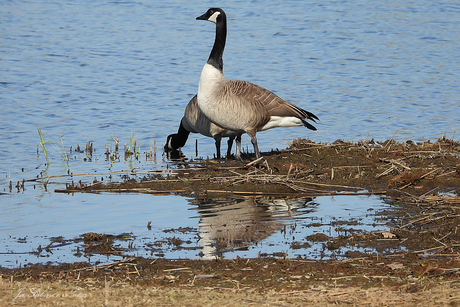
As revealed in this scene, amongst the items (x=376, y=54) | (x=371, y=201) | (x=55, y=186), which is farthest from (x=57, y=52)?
(x=371, y=201)

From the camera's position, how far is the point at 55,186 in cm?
969

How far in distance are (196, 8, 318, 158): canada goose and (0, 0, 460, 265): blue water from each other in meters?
1.84

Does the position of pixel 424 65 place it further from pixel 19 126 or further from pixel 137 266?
pixel 137 266

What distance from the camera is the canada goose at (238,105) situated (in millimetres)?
10164

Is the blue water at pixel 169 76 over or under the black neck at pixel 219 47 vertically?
under

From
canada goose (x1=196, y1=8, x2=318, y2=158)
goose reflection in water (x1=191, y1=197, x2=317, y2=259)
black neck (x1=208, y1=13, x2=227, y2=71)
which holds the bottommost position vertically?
goose reflection in water (x1=191, y1=197, x2=317, y2=259)

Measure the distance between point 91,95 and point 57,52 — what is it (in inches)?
225

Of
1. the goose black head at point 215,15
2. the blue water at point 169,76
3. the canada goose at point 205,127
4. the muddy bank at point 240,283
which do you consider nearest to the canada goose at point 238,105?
the goose black head at point 215,15

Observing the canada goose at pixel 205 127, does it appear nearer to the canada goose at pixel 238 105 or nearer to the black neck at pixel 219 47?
the canada goose at pixel 238 105

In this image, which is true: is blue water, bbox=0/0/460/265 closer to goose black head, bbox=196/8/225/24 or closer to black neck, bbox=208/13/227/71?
black neck, bbox=208/13/227/71

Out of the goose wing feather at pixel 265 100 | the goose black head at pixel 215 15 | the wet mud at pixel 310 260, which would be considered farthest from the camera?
the goose black head at pixel 215 15

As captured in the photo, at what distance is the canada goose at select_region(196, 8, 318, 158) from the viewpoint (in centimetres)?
1016

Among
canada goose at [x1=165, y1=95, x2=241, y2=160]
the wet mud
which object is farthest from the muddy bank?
canada goose at [x1=165, y1=95, x2=241, y2=160]

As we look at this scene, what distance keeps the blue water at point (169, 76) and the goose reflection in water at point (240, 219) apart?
0.47 meters
